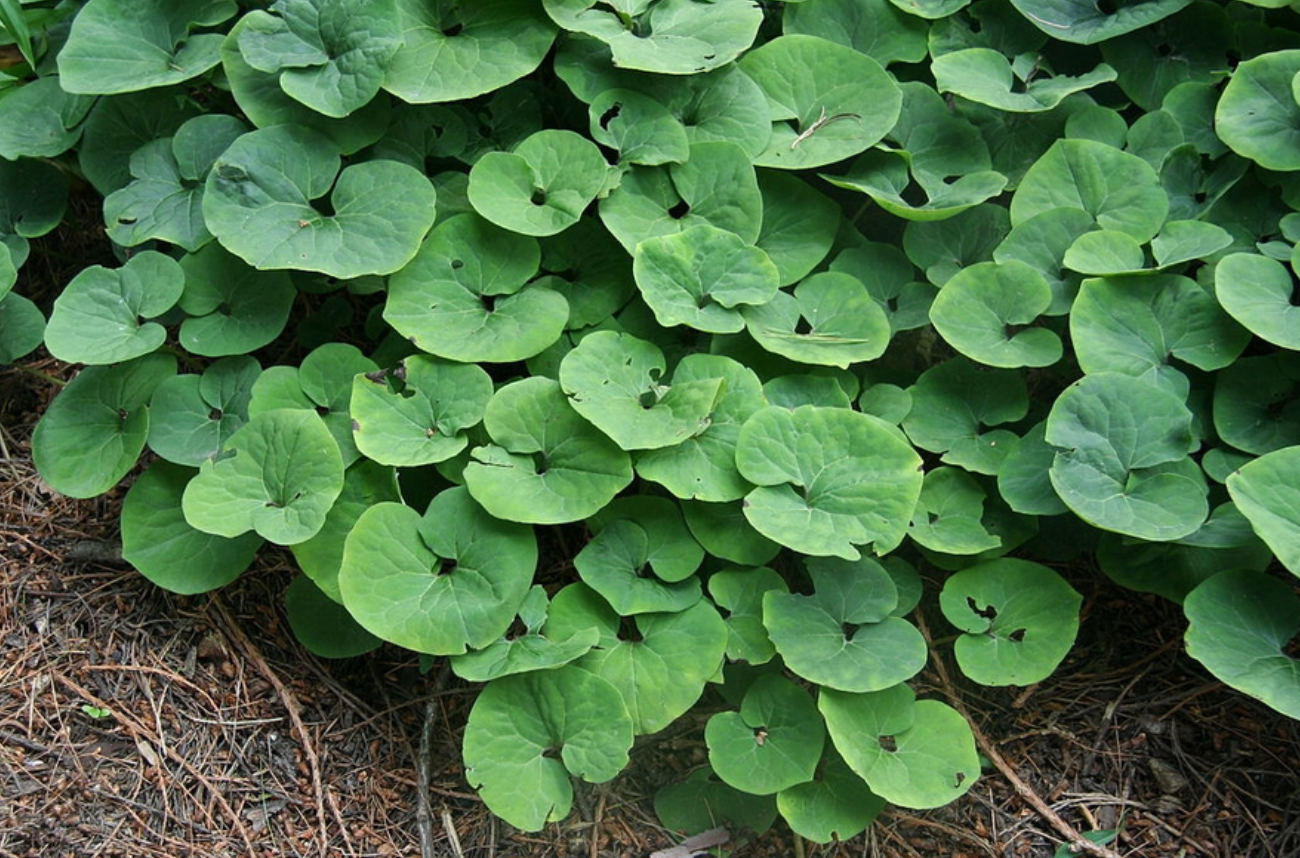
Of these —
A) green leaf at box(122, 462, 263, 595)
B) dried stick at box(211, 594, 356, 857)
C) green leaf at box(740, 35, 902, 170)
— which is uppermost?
green leaf at box(740, 35, 902, 170)

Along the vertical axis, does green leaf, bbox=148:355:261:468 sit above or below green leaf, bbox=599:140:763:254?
below

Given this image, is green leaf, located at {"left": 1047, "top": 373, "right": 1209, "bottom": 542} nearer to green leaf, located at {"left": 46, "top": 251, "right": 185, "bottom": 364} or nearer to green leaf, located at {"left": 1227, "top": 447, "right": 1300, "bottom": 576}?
green leaf, located at {"left": 1227, "top": 447, "right": 1300, "bottom": 576}

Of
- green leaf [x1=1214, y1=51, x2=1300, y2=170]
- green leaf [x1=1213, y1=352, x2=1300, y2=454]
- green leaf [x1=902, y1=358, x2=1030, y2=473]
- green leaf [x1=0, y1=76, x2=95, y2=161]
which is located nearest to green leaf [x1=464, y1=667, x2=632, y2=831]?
green leaf [x1=902, y1=358, x2=1030, y2=473]

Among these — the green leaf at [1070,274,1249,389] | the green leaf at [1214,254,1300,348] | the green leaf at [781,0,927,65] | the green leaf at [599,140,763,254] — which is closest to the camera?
the green leaf at [1214,254,1300,348]

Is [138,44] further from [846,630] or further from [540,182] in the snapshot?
[846,630]

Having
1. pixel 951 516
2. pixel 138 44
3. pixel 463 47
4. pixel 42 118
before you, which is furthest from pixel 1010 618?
pixel 42 118

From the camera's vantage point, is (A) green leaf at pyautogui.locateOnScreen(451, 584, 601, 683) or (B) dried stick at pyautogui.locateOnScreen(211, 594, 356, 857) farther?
(B) dried stick at pyautogui.locateOnScreen(211, 594, 356, 857)

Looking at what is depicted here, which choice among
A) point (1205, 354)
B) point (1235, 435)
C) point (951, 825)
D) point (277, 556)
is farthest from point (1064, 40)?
point (277, 556)

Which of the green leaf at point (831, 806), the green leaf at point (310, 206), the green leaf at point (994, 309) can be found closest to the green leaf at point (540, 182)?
the green leaf at point (310, 206)

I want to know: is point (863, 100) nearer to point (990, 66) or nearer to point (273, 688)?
point (990, 66)
